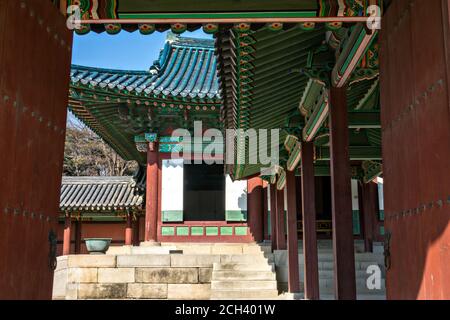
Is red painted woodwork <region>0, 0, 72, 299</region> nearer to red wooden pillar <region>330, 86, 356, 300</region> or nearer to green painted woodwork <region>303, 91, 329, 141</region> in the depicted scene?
red wooden pillar <region>330, 86, 356, 300</region>

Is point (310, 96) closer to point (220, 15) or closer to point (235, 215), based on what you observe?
point (220, 15)

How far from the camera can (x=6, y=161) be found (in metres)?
2.76

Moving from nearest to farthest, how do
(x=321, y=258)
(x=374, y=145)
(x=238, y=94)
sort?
(x=238, y=94) < (x=374, y=145) < (x=321, y=258)

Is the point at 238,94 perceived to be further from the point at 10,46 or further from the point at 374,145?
the point at 374,145

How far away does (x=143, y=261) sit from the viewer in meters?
10.9

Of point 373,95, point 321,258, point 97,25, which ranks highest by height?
point 373,95

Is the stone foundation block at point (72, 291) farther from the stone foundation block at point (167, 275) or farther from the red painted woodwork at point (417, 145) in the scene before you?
the red painted woodwork at point (417, 145)

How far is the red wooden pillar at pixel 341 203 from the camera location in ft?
16.6

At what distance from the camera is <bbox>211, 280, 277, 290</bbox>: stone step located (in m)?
10.1

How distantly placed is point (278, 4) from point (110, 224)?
16143 mm

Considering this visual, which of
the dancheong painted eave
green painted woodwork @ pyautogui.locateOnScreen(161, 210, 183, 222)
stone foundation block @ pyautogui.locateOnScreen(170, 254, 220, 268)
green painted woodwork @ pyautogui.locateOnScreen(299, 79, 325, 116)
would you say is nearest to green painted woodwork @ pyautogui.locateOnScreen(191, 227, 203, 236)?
green painted woodwork @ pyautogui.locateOnScreen(161, 210, 183, 222)

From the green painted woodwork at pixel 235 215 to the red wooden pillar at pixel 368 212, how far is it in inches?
124

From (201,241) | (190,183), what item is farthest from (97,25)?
(190,183)

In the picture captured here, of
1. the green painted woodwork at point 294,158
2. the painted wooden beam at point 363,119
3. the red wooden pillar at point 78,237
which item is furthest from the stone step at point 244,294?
the red wooden pillar at point 78,237
